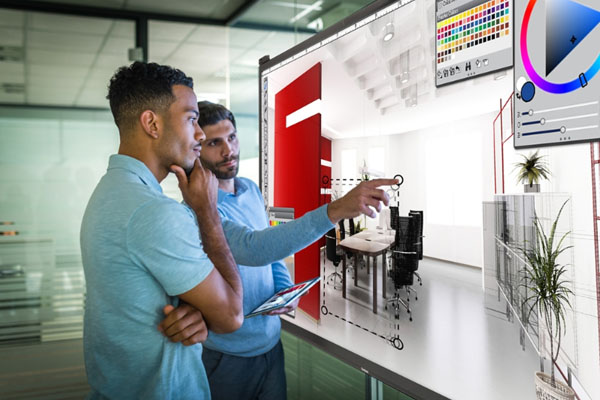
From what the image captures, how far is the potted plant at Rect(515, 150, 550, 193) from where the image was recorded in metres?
1.38

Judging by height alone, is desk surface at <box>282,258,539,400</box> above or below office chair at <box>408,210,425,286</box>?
below

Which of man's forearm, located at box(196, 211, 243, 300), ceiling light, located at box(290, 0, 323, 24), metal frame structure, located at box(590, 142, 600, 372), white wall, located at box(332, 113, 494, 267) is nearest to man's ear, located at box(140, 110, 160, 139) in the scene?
man's forearm, located at box(196, 211, 243, 300)

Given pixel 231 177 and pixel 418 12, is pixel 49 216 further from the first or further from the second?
pixel 418 12

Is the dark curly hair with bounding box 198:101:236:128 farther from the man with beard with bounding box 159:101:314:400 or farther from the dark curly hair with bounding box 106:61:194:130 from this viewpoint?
the dark curly hair with bounding box 106:61:194:130

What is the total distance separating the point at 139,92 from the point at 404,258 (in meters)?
1.31

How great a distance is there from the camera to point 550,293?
1340 millimetres

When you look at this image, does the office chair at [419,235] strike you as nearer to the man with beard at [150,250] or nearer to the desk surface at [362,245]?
the desk surface at [362,245]

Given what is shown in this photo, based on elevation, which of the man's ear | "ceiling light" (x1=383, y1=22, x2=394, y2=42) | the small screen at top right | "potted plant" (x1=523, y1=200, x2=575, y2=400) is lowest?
"potted plant" (x1=523, y1=200, x2=575, y2=400)

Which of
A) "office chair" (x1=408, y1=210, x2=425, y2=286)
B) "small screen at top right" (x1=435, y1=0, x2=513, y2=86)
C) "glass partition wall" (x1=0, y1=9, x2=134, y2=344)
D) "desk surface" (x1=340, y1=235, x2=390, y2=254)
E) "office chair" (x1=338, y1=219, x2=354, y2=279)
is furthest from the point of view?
"glass partition wall" (x1=0, y1=9, x2=134, y2=344)

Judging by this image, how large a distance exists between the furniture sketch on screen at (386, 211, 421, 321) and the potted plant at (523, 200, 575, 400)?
516 millimetres

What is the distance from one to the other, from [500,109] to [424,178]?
425 mm

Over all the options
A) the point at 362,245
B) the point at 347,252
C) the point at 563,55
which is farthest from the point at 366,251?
the point at 563,55

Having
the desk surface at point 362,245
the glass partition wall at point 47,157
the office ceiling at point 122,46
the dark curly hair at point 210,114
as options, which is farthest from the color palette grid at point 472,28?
the glass partition wall at point 47,157

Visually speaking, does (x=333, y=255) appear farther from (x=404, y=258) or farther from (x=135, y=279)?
(x=135, y=279)
